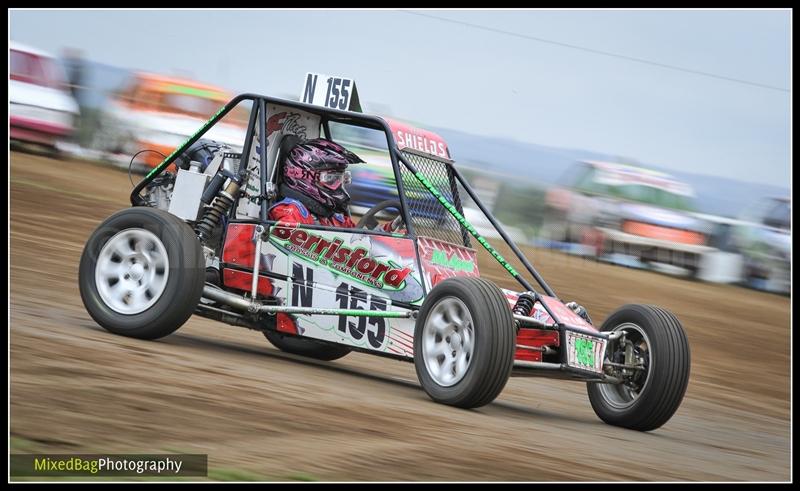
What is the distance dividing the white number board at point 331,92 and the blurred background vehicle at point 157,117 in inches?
422

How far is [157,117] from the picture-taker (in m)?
19.9

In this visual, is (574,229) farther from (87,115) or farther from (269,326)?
(269,326)

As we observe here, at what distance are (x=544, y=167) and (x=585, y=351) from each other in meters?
13.0

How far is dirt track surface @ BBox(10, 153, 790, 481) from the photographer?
499 cm

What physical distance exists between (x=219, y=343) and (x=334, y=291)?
146 centimetres

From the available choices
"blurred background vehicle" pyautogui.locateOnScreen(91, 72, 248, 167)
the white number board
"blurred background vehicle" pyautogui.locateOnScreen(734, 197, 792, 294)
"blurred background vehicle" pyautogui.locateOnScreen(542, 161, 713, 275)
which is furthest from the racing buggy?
"blurred background vehicle" pyautogui.locateOnScreen(734, 197, 792, 294)

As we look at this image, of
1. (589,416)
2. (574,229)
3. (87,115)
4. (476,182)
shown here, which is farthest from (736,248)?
(589,416)

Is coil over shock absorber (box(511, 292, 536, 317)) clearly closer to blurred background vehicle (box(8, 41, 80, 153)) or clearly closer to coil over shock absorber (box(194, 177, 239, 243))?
coil over shock absorber (box(194, 177, 239, 243))

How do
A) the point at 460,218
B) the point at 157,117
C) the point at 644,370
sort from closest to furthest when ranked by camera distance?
the point at 644,370, the point at 460,218, the point at 157,117

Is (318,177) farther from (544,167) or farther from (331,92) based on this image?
(544,167)

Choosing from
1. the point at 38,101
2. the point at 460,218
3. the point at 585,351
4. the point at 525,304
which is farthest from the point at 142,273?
the point at 38,101

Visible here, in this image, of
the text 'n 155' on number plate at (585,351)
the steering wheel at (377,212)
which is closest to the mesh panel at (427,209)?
the steering wheel at (377,212)

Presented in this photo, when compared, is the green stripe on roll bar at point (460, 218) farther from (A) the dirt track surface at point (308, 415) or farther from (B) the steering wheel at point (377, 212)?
(A) the dirt track surface at point (308, 415)

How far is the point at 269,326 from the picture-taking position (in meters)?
7.85
